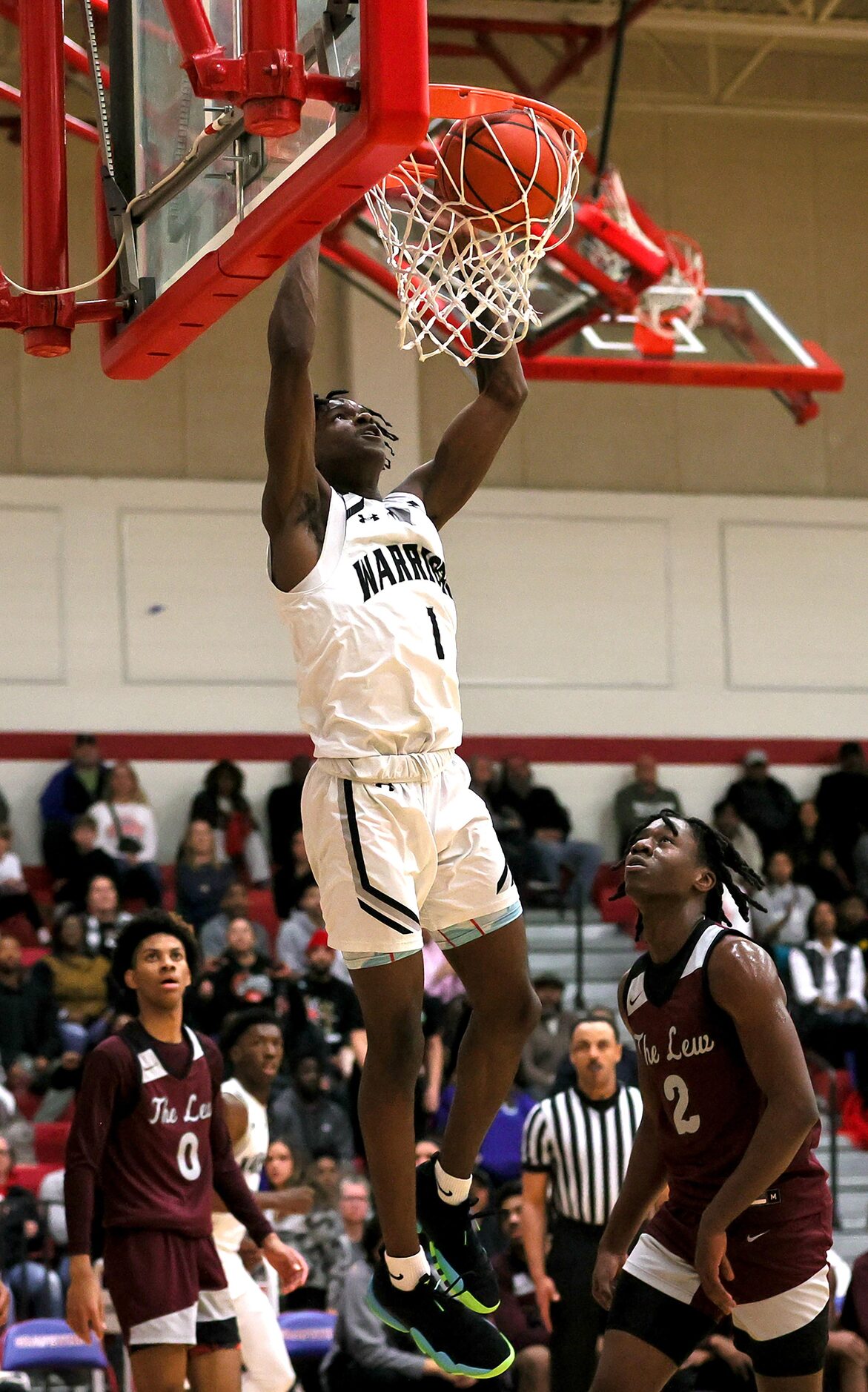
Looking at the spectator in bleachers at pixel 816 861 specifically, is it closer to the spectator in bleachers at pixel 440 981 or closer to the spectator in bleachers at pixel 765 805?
the spectator in bleachers at pixel 765 805

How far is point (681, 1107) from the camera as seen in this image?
584cm

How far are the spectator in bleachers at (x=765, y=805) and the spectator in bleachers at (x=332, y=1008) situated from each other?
17.7 ft

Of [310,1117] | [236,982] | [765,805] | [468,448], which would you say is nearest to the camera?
[468,448]

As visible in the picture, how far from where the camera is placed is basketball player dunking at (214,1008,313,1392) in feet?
25.9

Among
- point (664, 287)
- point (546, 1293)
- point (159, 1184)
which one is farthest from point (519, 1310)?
point (664, 287)

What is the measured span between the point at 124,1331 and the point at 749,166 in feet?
48.5

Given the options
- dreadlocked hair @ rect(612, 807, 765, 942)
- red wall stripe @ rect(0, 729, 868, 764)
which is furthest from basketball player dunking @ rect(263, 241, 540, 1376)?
red wall stripe @ rect(0, 729, 868, 764)

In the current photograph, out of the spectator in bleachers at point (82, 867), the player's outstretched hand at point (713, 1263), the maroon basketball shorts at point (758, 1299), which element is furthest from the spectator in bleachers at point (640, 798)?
the player's outstretched hand at point (713, 1263)

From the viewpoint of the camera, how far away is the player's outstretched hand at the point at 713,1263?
5.54 metres

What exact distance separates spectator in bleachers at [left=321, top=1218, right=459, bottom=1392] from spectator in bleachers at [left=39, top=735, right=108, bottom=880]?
286 inches

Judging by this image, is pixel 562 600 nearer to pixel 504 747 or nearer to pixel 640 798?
pixel 504 747

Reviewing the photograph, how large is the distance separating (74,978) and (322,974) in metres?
1.67

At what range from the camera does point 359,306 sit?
1791cm

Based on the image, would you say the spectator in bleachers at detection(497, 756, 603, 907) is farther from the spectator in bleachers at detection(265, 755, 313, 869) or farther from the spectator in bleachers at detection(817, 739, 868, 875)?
the spectator in bleachers at detection(817, 739, 868, 875)
